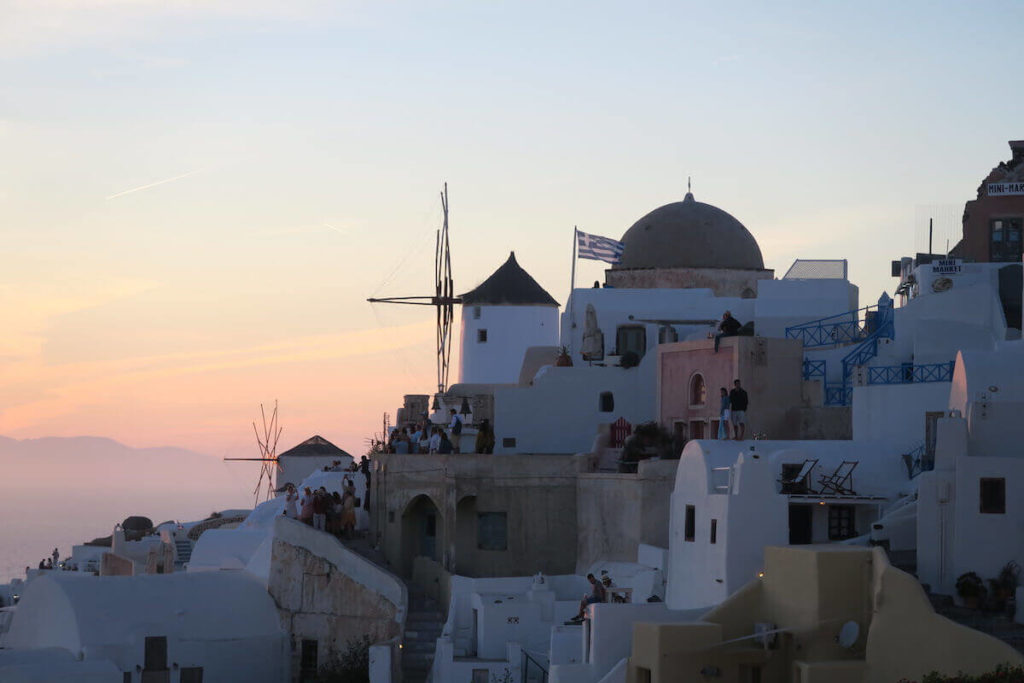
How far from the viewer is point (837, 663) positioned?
2308cm

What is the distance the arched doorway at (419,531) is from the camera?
1438 inches

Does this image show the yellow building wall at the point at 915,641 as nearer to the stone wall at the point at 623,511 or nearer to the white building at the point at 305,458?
the stone wall at the point at 623,511

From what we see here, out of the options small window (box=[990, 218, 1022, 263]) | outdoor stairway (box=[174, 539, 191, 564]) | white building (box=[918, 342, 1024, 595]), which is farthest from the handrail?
outdoor stairway (box=[174, 539, 191, 564])

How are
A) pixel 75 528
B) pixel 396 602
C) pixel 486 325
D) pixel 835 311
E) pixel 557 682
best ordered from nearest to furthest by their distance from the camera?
pixel 557 682, pixel 396 602, pixel 835 311, pixel 486 325, pixel 75 528

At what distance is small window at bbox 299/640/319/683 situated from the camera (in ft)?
118

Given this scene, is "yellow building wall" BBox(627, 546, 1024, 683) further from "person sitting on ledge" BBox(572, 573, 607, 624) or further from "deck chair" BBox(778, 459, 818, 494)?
"person sitting on ledge" BBox(572, 573, 607, 624)

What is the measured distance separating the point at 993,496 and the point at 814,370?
11743 mm

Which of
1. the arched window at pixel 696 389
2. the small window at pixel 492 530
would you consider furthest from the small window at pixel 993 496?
the small window at pixel 492 530

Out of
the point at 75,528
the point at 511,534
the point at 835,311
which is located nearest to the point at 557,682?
the point at 511,534

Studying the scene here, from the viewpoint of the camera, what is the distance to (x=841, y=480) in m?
28.8

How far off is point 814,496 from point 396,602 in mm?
9500

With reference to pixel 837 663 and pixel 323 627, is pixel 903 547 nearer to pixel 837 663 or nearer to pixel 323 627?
pixel 837 663

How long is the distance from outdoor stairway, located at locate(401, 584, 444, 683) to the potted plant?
37.9 feet

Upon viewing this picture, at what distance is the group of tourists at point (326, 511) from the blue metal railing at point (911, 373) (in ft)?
37.1
